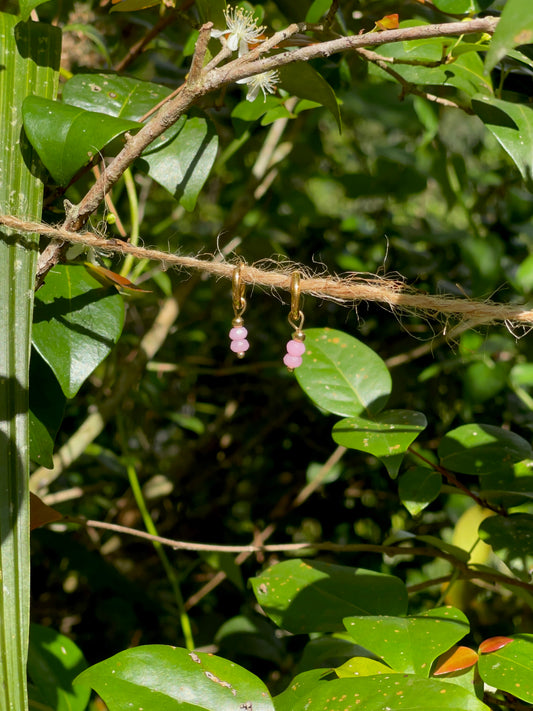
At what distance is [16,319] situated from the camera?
35cm

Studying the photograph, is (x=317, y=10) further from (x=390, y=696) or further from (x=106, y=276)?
(x=390, y=696)

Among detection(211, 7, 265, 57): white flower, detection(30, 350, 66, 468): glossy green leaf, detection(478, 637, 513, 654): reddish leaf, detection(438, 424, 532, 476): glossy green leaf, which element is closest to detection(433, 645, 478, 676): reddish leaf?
detection(478, 637, 513, 654): reddish leaf

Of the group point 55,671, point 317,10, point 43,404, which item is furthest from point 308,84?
point 55,671

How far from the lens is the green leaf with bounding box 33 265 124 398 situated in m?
0.38

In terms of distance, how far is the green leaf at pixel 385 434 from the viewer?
0.42 metres

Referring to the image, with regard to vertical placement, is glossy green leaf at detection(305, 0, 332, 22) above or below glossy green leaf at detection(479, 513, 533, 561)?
above

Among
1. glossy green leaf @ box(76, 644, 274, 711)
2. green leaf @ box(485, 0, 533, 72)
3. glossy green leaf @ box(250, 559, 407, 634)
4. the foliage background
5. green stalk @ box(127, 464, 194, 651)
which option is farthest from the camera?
the foliage background

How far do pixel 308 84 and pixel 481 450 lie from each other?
0.89 feet

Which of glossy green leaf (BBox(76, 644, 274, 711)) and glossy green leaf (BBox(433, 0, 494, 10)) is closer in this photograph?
glossy green leaf (BBox(76, 644, 274, 711))

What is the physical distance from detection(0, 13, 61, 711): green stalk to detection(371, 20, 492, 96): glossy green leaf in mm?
224

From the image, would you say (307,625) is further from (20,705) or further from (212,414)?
(212,414)

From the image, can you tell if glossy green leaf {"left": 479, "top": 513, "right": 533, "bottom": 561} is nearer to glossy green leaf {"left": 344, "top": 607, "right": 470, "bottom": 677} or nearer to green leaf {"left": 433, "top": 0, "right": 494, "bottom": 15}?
glossy green leaf {"left": 344, "top": 607, "right": 470, "bottom": 677}

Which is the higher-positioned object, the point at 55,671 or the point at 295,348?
the point at 295,348

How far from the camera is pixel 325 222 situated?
1004mm
